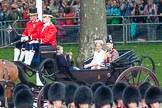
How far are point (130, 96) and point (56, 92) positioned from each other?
1182mm

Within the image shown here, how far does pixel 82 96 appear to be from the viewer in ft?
51.4

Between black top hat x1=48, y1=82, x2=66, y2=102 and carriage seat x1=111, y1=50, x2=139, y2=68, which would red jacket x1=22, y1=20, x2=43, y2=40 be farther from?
black top hat x1=48, y1=82, x2=66, y2=102

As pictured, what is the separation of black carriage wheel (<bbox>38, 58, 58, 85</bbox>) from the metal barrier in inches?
389

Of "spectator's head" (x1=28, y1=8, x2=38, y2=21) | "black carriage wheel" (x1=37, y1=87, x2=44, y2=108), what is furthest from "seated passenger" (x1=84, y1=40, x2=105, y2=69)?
"black carriage wheel" (x1=37, y1=87, x2=44, y2=108)

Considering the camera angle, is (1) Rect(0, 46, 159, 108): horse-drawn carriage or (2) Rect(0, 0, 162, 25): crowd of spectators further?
(2) Rect(0, 0, 162, 25): crowd of spectators

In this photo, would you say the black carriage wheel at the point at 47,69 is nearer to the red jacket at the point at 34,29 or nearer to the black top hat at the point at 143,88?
the red jacket at the point at 34,29

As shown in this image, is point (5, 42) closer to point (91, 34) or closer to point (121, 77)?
point (91, 34)

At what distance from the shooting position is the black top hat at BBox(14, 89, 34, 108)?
15.7m

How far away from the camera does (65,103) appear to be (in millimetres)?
16625

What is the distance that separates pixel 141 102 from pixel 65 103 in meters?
1.28

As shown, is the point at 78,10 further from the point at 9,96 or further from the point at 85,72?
the point at 9,96

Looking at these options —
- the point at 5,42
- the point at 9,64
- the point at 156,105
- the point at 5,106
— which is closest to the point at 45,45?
the point at 9,64

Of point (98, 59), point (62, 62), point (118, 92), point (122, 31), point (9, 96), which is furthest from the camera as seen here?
point (122, 31)

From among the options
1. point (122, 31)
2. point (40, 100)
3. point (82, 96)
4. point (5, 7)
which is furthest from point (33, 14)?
point (5, 7)
